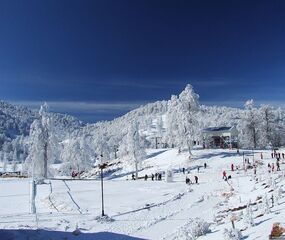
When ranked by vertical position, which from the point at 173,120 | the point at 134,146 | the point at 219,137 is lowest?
the point at 134,146

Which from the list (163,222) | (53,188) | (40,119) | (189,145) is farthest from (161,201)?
(40,119)

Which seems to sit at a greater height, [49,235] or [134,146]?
[134,146]

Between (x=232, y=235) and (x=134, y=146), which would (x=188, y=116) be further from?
(x=232, y=235)

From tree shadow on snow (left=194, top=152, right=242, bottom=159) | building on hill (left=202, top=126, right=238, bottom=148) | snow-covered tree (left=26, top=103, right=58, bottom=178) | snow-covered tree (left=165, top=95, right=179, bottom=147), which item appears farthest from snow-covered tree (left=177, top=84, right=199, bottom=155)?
snow-covered tree (left=26, top=103, right=58, bottom=178)

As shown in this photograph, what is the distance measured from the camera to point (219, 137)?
10069 centimetres

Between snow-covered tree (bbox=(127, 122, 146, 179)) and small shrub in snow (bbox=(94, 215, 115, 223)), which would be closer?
small shrub in snow (bbox=(94, 215, 115, 223))

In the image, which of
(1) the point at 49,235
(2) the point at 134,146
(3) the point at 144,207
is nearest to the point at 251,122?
(2) the point at 134,146

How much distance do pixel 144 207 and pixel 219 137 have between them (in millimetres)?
64801

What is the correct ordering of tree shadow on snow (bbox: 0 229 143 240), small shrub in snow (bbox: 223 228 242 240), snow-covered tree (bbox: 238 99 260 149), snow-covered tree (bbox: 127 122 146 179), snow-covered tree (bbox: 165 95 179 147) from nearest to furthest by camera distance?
small shrub in snow (bbox: 223 228 242 240) → tree shadow on snow (bbox: 0 229 143 240) → snow-covered tree (bbox: 127 122 146 179) → snow-covered tree (bbox: 165 95 179 147) → snow-covered tree (bbox: 238 99 260 149)

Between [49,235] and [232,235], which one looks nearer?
[232,235]

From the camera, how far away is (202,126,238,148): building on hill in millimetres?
98312

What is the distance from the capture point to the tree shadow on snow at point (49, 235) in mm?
25962

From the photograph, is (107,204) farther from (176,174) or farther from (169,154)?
(169,154)

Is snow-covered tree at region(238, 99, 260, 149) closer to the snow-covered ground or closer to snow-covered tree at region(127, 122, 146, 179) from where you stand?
snow-covered tree at region(127, 122, 146, 179)
